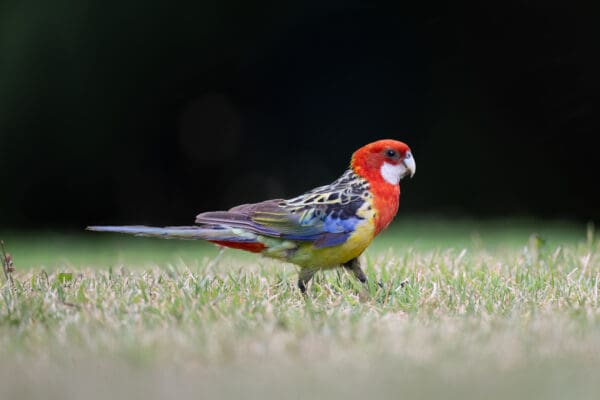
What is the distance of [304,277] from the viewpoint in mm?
4055

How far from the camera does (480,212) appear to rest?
9164mm

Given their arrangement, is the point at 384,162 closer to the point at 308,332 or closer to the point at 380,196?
the point at 380,196

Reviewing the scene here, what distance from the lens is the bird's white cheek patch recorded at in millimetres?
4145

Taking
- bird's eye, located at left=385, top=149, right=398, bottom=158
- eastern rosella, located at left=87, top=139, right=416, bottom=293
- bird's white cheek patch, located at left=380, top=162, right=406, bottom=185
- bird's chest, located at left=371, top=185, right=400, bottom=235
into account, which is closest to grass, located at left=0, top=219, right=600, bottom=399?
eastern rosella, located at left=87, top=139, right=416, bottom=293

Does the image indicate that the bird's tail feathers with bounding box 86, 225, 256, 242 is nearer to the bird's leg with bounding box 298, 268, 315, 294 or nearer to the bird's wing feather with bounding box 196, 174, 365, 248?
the bird's wing feather with bounding box 196, 174, 365, 248

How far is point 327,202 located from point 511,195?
17.7 ft

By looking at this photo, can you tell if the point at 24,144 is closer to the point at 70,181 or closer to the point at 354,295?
the point at 70,181

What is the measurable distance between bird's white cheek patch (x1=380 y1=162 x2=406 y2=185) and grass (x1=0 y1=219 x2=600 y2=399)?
0.53 meters

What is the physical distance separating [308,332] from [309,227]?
3.02 ft

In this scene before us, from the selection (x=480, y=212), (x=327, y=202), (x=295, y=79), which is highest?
(x=295, y=79)

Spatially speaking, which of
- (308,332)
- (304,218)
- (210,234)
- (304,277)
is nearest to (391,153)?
(304,218)

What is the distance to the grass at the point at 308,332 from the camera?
2.49 m

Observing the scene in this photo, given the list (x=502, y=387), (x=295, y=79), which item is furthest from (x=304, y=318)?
(x=295, y=79)

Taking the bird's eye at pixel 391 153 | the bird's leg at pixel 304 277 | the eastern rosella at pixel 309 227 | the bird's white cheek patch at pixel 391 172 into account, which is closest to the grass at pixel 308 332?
the bird's leg at pixel 304 277
